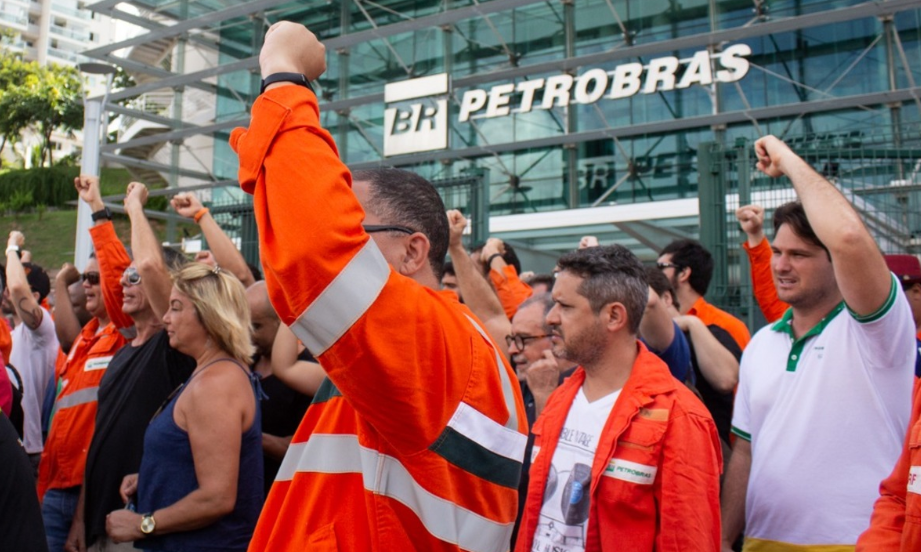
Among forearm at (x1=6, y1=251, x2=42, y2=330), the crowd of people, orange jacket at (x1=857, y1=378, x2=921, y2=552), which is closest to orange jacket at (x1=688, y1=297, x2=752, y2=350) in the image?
the crowd of people

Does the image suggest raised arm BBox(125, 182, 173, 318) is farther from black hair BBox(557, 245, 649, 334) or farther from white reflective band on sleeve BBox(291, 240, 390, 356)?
white reflective band on sleeve BBox(291, 240, 390, 356)

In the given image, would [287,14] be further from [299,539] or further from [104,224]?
[299,539]

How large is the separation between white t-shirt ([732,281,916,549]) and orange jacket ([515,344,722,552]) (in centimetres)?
32

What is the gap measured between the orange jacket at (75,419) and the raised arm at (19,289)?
1.20 metres

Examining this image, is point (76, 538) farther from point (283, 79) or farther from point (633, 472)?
point (283, 79)

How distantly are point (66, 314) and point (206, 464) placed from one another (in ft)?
14.5

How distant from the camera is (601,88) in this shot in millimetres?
15422

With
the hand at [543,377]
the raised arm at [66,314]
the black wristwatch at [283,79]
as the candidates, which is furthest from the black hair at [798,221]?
the raised arm at [66,314]

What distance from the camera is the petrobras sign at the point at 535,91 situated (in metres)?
14.5

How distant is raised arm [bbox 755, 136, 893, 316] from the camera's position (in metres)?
2.72

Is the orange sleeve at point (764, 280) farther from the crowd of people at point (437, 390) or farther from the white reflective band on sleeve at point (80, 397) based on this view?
the white reflective band on sleeve at point (80, 397)

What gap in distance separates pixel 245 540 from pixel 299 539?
6.10 feet

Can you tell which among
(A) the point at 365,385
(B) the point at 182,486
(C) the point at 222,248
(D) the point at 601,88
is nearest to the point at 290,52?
(A) the point at 365,385

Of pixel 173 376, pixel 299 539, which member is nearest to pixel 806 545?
pixel 299 539
